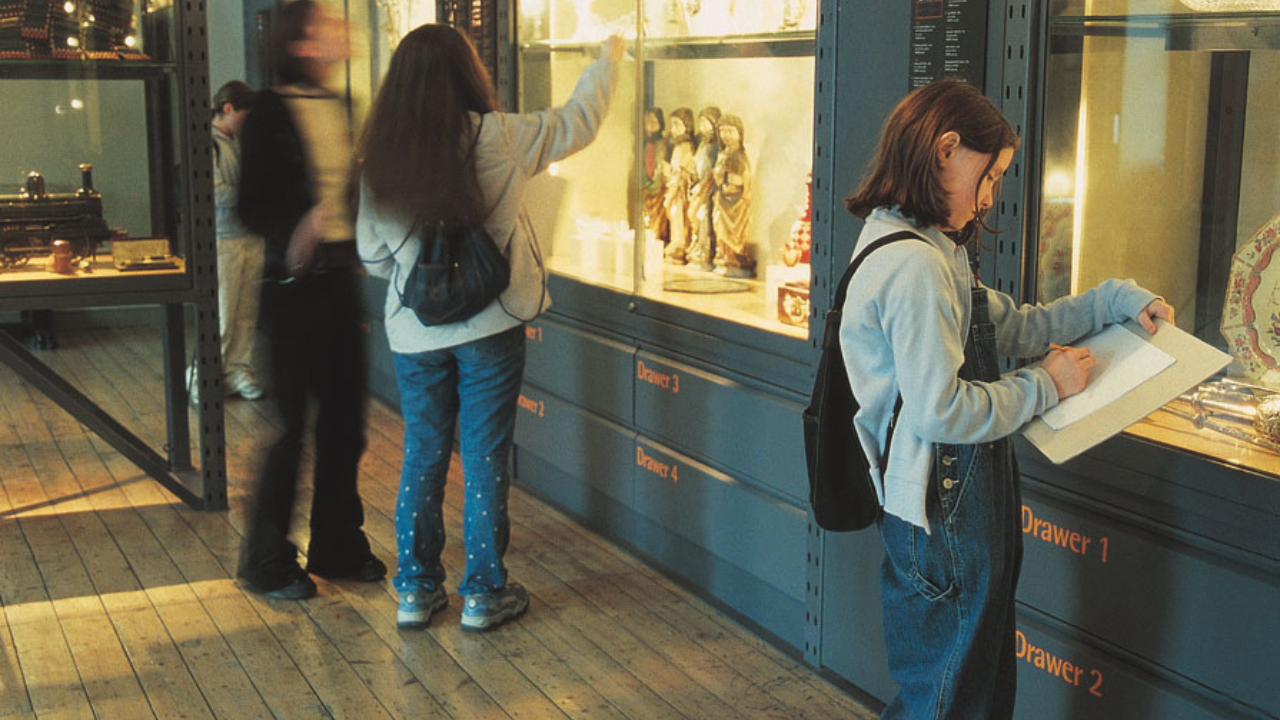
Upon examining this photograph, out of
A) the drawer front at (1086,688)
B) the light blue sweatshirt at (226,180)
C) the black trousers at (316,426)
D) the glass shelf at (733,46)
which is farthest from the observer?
the light blue sweatshirt at (226,180)

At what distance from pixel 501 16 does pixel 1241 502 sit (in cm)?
328

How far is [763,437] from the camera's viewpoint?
141 inches

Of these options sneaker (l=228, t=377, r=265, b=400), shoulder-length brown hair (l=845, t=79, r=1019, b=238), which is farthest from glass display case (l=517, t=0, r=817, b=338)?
sneaker (l=228, t=377, r=265, b=400)

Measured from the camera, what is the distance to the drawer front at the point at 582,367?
4297mm

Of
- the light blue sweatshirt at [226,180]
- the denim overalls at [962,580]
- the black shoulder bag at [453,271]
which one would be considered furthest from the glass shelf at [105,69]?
the denim overalls at [962,580]

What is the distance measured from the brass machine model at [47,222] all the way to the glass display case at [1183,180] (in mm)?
3453

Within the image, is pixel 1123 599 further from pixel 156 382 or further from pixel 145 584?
pixel 156 382

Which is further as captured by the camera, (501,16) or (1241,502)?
(501,16)

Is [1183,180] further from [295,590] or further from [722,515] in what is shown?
[295,590]

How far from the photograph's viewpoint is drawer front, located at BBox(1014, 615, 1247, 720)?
2438 millimetres

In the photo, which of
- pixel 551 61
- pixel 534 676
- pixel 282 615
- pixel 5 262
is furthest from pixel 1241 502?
pixel 5 262

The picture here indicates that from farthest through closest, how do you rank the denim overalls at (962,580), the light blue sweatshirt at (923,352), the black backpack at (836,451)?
1. the black backpack at (836,451)
2. the denim overalls at (962,580)
3. the light blue sweatshirt at (923,352)

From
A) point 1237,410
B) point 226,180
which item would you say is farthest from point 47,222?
point 1237,410

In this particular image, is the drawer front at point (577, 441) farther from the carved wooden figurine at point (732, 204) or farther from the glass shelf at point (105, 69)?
the glass shelf at point (105, 69)
